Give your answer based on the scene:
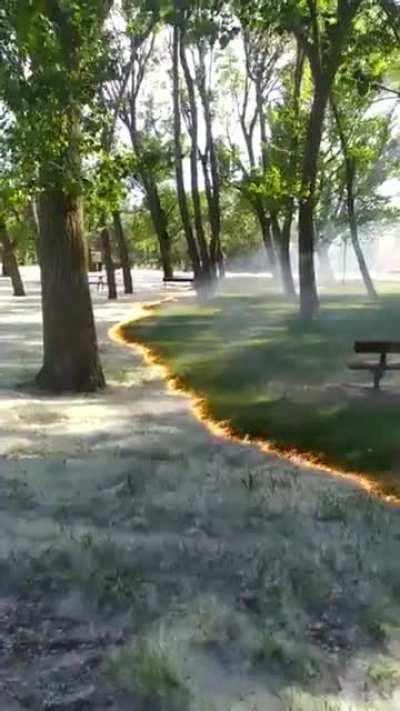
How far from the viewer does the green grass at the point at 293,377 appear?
880cm

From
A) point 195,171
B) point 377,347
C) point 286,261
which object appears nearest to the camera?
point 377,347

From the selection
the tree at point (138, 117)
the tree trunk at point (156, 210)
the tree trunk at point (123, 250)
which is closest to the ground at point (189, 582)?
the tree at point (138, 117)

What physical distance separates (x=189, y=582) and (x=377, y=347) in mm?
6002

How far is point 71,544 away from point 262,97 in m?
26.6

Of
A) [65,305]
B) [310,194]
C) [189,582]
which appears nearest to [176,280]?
[310,194]

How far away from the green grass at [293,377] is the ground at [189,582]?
71 cm

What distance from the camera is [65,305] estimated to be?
39.0ft

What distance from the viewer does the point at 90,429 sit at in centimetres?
971

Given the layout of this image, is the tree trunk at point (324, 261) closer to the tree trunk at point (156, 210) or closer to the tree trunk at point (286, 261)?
the tree trunk at point (156, 210)

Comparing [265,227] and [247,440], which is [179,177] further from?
[247,440]

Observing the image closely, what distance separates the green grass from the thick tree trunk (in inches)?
63.7

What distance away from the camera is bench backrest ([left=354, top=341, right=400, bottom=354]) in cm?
1049

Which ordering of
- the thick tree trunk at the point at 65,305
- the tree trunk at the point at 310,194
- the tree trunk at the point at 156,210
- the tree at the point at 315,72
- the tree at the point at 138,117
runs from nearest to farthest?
1. the thick tree trunk at the point at 65,305
2. the tree at the point at 315,72
3. the tree trunk at the point at 310,194
4. the tree at the point at 138,117
5. the tree trunk at the point at 156,210

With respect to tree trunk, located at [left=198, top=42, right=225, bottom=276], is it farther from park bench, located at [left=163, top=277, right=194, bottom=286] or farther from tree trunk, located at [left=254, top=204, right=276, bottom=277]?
park bench, located at [left=163, top=277, right=194, bottom=286]
